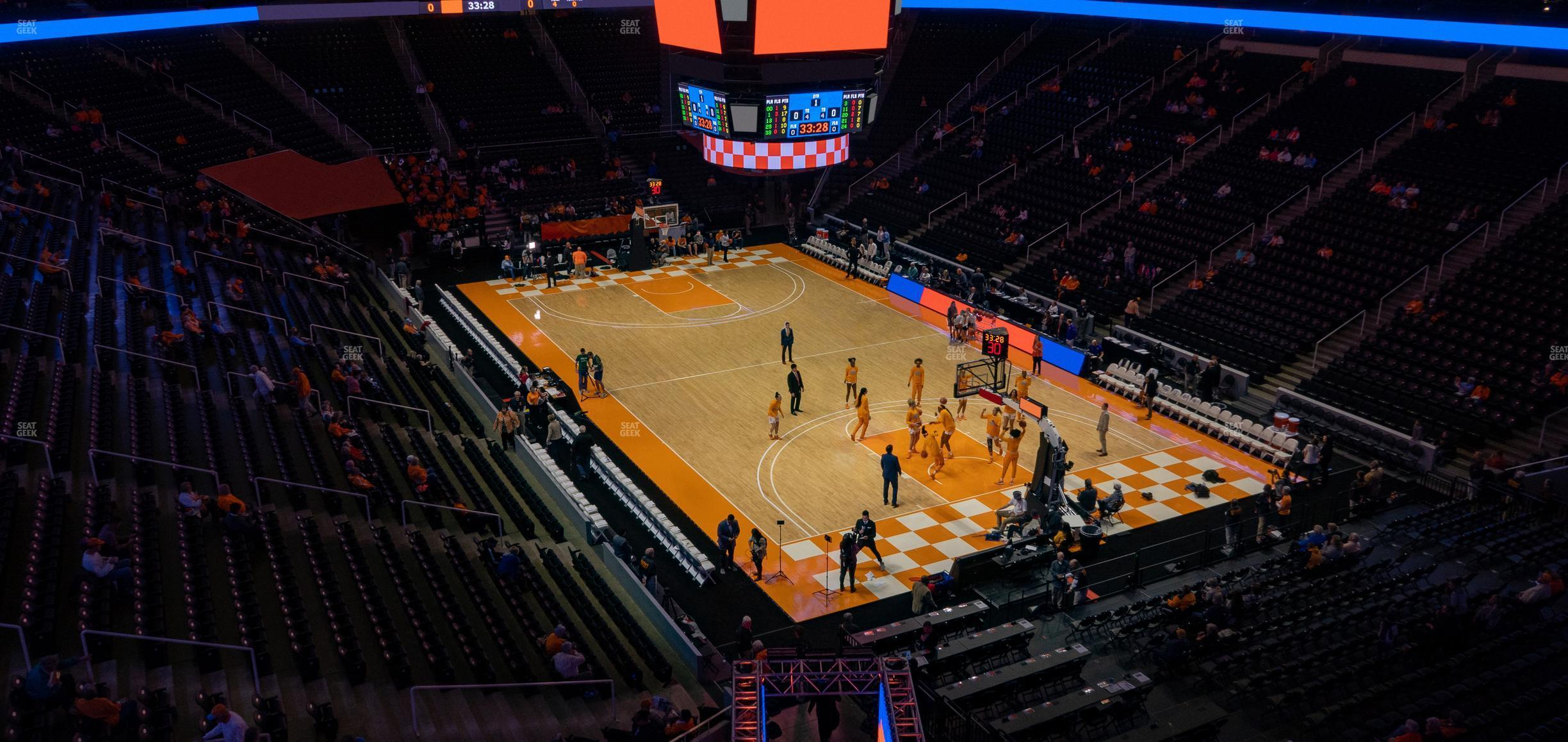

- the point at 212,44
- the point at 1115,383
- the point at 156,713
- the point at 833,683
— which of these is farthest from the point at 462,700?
the point at 212,44

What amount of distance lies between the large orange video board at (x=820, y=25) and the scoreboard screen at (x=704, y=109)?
1.84 metres

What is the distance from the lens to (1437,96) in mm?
32906

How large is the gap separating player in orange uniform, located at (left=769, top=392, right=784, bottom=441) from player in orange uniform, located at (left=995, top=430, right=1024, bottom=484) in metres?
4.80

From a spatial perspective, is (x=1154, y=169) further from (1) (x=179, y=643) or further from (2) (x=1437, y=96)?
(1) (x=179, y=643)

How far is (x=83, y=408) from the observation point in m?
18.3

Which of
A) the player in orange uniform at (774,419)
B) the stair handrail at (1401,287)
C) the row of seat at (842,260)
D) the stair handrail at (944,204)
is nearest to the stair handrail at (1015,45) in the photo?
the stair handrail at (944,204)

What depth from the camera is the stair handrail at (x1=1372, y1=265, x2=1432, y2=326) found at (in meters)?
27.0

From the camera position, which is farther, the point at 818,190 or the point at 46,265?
the point at 818,190

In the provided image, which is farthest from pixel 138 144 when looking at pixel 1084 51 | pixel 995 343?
pixel 1084 51

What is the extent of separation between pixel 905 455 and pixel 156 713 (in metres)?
15.5

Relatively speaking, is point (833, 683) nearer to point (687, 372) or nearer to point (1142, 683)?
point (1142, 683)

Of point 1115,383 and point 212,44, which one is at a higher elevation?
point 212,44

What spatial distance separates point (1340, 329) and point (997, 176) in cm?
1595

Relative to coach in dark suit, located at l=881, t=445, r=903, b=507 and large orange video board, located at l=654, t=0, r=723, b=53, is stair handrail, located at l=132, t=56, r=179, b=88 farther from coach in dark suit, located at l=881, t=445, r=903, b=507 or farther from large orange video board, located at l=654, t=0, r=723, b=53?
coach in dark suit, located at l=881, t=445, r=903, b=507
